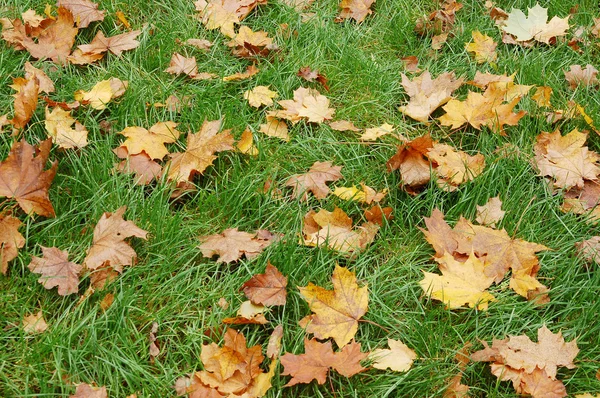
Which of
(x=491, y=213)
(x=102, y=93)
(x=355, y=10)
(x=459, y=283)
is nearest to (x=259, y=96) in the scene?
(x=102, y=93)

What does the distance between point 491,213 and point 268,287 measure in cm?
96

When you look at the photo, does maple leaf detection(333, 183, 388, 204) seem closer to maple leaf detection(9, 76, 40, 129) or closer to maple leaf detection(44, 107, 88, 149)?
Result: maple leaf detection(44, 107, 88, 149)

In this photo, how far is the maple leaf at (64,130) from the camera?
2.53 meters

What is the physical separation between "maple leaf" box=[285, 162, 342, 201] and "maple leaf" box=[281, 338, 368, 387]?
2.33ft

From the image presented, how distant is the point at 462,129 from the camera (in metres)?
2.85

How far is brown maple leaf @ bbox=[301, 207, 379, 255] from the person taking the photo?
2312mm

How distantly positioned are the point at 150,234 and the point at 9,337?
0.58 m

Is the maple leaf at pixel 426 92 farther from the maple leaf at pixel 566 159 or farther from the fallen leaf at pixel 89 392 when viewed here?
the fallen leaf at pixel 89 392

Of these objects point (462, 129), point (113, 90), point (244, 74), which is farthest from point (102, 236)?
point (462, 129)

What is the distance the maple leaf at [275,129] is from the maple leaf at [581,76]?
57.5 inches

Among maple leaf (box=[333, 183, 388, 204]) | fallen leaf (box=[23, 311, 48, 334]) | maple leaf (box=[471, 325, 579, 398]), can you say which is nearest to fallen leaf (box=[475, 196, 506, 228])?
maple leaf (box=[333, 183, 388, 204])

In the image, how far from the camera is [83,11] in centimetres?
315

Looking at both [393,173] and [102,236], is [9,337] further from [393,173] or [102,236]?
[393,173]

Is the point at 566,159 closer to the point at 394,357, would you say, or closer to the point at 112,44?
the point at 394,357
